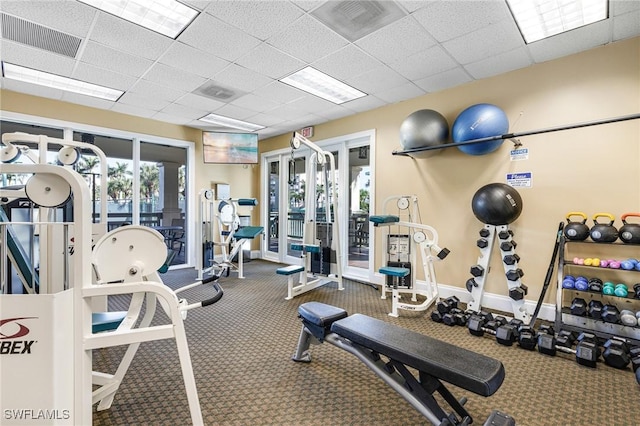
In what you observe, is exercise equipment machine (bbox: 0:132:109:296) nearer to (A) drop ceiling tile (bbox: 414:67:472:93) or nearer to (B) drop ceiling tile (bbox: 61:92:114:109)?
(B) drop ceiling tile (bbox: 61:92:114:109)

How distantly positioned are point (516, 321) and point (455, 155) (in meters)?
2.09

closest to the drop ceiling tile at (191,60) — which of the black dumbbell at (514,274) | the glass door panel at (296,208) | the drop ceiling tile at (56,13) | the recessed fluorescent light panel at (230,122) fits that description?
the drop ceiling tile at (56,13)

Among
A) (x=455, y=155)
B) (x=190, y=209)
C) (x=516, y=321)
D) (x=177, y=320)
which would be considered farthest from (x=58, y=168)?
(x=190, y=209)

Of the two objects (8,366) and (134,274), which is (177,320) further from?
(8,366)

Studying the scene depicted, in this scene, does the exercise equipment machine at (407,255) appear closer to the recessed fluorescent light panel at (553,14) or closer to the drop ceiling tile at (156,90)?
the recessed fluorescent light panel at (553,14)

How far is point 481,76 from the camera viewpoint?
3.74 metres

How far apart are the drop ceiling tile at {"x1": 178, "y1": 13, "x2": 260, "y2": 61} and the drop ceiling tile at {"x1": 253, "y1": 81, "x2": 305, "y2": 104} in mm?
867

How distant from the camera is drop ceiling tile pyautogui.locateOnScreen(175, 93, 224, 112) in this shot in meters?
4.51

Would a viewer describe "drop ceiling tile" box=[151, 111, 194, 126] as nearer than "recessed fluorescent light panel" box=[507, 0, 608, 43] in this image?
No

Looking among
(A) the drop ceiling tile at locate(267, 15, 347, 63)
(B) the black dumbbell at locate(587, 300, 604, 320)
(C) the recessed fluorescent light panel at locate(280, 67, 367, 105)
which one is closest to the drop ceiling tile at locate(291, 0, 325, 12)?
(A) the drop ceiling tile at locate(267, 15, 347, 63)

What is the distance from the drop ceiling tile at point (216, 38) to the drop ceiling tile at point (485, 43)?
198 centimetres

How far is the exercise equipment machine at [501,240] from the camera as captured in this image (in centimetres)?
325

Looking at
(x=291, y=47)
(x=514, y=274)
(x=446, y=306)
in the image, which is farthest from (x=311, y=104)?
(x=514, y=274)

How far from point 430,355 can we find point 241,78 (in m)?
3.65
